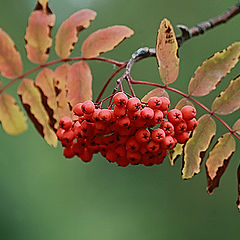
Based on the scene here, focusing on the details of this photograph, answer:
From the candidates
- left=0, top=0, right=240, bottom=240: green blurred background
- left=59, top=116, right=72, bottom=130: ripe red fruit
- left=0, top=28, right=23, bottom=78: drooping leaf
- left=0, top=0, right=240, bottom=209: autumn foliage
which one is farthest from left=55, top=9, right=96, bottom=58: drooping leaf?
left=0, top=0, right=240, bottom=240: green blurred background

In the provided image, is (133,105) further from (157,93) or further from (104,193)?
(104,193)

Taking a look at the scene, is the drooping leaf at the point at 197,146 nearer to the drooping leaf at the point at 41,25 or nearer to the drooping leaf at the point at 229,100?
the drooping leaf at the point at 229,100

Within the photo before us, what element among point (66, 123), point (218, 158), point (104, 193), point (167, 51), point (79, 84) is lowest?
point (104, 193)

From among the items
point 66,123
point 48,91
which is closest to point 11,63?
point 48,91

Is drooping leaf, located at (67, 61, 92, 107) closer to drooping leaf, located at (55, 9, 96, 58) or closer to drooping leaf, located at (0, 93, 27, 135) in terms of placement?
drooping leaf, located at (55, 9, 96, 58)

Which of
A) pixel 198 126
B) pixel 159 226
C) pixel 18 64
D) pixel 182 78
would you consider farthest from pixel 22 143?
pixel 198 126
